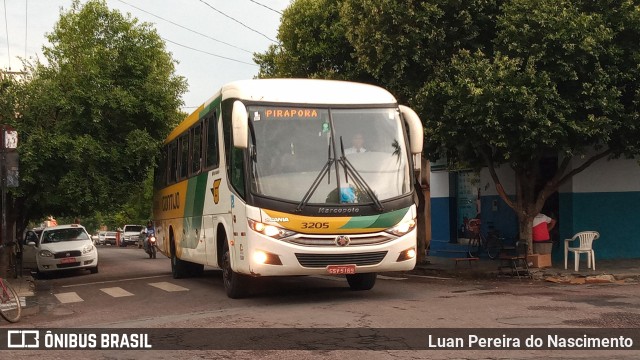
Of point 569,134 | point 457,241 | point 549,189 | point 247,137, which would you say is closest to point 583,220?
point 549,189

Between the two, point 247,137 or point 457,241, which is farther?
point 457,241

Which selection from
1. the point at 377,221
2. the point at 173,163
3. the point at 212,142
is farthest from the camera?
the point at 173,163

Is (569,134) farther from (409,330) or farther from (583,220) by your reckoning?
(409,330)

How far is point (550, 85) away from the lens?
47.4 ft

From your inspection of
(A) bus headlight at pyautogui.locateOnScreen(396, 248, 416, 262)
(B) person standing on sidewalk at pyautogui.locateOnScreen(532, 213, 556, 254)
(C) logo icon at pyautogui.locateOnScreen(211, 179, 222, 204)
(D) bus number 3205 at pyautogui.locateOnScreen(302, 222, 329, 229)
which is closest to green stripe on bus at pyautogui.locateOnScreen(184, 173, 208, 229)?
(C) logo icon at pyautogui.locateOnScreen(211, 179, 222, 204)

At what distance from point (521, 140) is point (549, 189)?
2.69m

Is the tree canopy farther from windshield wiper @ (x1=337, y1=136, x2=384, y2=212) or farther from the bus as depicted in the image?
windshield wiper @ (x1=337, y1=136, x2=384, y2=212)

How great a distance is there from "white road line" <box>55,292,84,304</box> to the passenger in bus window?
22.6ft

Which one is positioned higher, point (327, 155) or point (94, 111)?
point (94, 111)

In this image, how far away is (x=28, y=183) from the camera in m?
18.0

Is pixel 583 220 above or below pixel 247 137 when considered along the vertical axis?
below

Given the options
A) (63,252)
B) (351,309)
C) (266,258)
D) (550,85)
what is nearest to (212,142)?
(266,258)

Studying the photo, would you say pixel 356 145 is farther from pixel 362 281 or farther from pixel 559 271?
pixel 559 271

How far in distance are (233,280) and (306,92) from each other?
132 inches
